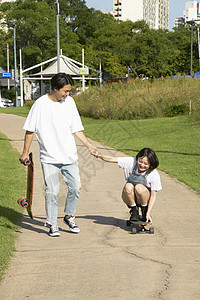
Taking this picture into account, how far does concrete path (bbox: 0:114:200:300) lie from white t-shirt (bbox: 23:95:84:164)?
3.11 ft

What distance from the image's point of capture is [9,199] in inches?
287

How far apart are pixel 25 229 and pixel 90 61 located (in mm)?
57625

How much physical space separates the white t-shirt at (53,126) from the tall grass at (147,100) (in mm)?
15124

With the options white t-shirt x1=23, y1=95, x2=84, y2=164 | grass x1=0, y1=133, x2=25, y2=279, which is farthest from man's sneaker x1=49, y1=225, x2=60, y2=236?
white t-shirt x1=23, y1=95, x2=84, y2=164

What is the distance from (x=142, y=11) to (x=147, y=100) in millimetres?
148107

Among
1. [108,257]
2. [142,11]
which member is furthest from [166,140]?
[142,11]

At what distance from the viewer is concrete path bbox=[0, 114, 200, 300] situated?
3799 millimetres

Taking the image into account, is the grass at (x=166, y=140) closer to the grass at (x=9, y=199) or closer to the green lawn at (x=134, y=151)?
the green lawn at (x=134, y=151)

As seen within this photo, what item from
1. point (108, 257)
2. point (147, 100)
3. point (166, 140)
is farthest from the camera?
point (147, 100)

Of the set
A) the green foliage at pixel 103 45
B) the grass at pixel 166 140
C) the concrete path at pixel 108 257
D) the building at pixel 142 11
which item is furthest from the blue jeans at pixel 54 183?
the building at pixel 142 11

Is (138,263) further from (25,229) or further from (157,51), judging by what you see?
(157,51)

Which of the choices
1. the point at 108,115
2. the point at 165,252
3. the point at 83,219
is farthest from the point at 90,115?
the point at 165,252

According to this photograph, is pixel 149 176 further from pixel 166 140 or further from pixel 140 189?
pixel 166 140

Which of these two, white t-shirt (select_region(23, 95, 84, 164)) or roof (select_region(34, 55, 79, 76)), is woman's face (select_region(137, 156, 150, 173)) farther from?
roof (select_region(34, 55, 79, 76))
